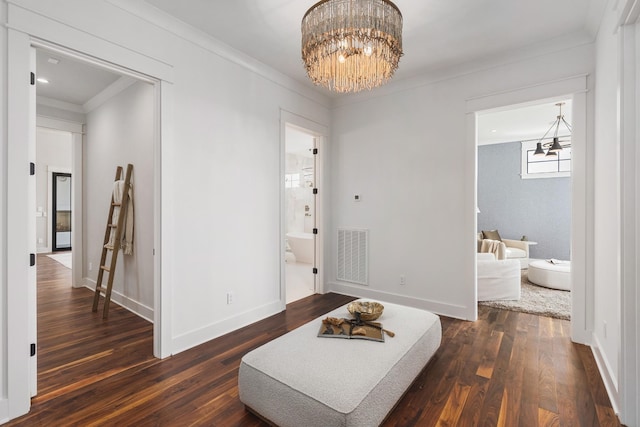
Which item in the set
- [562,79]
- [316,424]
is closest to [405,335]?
[316,424]

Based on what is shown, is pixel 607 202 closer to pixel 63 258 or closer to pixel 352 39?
pixel 352 39

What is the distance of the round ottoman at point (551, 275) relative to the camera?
459cm

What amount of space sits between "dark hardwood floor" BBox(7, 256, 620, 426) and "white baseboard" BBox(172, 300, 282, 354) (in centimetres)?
8

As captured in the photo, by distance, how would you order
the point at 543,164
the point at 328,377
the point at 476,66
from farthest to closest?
1. the point at 543,164
2. the point at 476,66
3. the point at 328,377

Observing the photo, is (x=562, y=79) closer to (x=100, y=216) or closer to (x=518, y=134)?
(x=518, y=134)

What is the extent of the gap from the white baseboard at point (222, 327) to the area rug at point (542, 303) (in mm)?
2663

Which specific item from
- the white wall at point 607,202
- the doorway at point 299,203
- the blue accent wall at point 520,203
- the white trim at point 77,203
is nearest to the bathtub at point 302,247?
the doorway at point 299,203

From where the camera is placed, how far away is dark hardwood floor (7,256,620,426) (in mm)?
1888

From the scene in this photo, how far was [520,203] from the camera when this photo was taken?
7188 millimetres

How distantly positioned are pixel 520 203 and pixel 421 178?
15.5 feet

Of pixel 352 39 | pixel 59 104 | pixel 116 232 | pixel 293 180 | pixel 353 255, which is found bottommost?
pixel 353 255

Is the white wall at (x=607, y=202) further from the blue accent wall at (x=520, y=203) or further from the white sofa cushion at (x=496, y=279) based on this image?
the blue accent wall at (x=520, y=203)

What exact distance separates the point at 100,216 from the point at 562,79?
18.3ft

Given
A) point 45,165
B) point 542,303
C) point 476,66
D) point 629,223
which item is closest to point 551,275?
point 542,303
